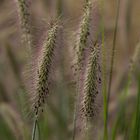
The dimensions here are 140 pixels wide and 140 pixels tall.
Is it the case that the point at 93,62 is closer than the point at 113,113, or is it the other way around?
the point at 93,62

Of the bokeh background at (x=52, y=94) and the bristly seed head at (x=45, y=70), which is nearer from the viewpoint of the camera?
the bristly seed head at (x=45, y=70)

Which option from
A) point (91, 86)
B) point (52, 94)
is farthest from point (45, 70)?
point (52, 94)

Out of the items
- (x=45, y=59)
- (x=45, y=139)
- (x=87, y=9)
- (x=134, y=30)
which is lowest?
(x=45, y=139)

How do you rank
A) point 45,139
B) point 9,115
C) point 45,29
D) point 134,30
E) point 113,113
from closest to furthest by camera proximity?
point 45,29 → point 45,139 → point 9,115 → point 113,113 → point 134,30

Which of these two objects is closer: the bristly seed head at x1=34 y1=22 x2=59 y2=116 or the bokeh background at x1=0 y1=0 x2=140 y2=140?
the bristly seed head at x1=34 y1=22 x2=59 y2=116

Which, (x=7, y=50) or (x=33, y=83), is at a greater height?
(x=7, y=50)

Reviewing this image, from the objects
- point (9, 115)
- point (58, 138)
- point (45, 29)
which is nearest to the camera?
point (45, 29)

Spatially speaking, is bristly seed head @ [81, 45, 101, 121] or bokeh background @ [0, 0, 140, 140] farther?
bokeh background @ [0, 0, 140, 140]

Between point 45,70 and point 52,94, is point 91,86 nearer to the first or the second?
point 45,70

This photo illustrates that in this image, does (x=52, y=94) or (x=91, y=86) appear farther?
(x=52, y=94)

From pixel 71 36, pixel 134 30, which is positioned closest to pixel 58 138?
pixel 71 36

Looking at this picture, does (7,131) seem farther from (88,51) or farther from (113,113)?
(88,51)
